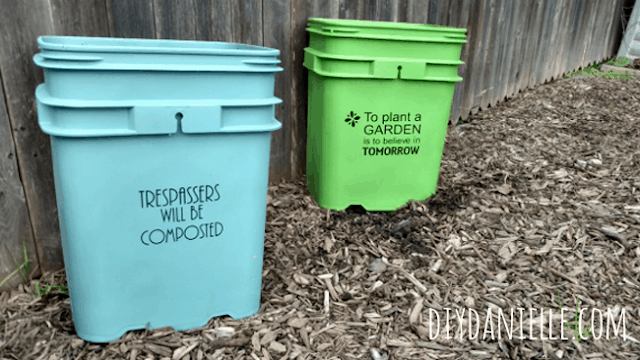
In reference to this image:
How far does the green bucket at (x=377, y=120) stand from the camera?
2486 millimetres

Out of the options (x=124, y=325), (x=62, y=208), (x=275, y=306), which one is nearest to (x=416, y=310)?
(x=275, y=306)

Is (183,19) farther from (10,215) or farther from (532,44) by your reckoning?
(532,44)

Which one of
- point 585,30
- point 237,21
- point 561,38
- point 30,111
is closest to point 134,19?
point 237,21

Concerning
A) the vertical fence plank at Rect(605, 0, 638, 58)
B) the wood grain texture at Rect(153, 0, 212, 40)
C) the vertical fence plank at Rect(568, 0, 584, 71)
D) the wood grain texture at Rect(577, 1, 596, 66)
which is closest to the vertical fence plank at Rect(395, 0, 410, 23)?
the wood grain texture at Rect(153, 0, 212, 40)

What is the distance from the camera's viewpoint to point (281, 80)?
9.34 feet

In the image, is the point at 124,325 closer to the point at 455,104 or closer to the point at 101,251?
the point at 101,251

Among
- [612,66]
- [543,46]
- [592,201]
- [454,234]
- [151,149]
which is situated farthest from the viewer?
[612,66]

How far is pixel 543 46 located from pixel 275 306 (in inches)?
179

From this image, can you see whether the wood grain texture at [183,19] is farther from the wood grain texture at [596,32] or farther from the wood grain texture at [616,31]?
the wood grain texture at [616,31]

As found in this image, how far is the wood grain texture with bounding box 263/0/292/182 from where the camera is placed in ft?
8.92

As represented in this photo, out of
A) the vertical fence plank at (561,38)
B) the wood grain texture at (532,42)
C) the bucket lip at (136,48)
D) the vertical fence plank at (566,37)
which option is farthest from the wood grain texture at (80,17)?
the vertical fence plank at (566,37)

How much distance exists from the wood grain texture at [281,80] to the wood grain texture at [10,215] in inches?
53.5

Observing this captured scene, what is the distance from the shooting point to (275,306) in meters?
2.03

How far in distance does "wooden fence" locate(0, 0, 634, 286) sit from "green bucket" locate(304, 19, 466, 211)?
21cm
